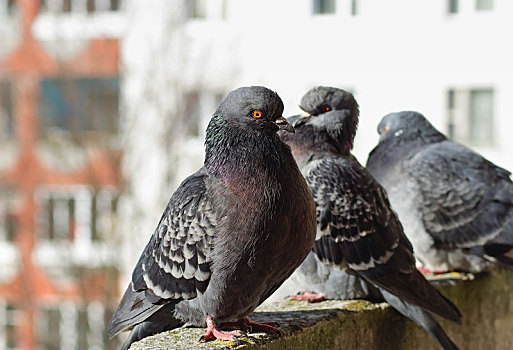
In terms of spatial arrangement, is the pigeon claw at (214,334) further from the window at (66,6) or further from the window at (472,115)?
the window at (66,6)

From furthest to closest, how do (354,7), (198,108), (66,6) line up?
1. (66,6)
2. (198,108)
3. (354,7)

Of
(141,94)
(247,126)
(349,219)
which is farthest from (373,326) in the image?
(141,94)

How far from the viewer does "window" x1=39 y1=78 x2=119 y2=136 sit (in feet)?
92.4

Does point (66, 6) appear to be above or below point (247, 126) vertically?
above

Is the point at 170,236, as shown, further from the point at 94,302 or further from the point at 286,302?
the point at 94,302

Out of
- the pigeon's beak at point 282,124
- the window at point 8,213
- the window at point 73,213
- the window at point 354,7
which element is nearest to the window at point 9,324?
the window at point 8,213

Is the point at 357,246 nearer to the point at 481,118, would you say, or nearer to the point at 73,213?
the point at 481,118

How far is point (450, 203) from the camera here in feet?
20.6

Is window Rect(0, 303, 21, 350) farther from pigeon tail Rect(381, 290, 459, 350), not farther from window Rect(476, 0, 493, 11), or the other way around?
pigeon tail Rect(381, 290, 459, 350)

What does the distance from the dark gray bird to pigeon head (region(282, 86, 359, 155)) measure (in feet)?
4.31

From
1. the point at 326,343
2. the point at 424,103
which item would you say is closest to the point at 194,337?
the point at 326,343

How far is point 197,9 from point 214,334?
957 inches

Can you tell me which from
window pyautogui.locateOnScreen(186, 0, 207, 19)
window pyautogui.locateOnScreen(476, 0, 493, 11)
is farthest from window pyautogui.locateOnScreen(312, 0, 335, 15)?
window pyautogui.locateOnScreen(476, 0, 493, 11)

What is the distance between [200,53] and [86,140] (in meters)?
4.75
